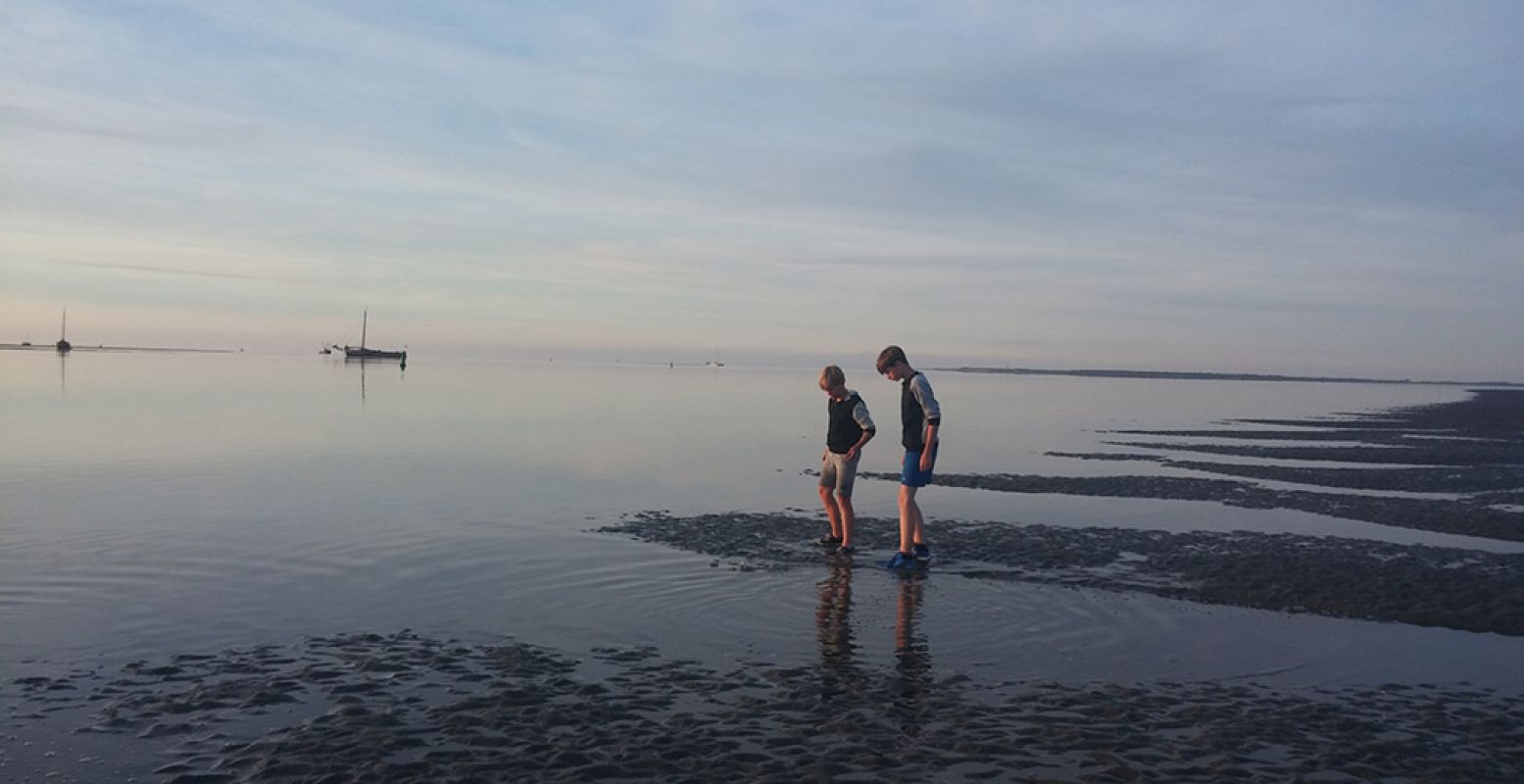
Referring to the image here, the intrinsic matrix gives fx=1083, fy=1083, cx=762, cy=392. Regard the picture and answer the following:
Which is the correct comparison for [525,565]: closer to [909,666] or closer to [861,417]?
[861,417]

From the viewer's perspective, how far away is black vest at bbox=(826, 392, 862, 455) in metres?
15.5

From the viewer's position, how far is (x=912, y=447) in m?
14.5

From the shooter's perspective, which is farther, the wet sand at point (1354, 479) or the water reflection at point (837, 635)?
the wet sand at point (1354, 479)

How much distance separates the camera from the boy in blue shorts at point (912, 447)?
46.3 ft

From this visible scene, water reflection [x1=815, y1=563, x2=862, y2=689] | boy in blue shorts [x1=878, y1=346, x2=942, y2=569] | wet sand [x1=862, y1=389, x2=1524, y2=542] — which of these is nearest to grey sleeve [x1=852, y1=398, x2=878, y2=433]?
boy in blue shorts [x1=878, y1=346, x2=942, y2=569]

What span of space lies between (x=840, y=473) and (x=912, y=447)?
148 cm

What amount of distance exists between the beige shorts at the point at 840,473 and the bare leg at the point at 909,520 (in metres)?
1.02

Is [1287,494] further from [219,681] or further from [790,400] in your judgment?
[790,400]

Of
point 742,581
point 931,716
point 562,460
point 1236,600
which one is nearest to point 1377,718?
point 931,716

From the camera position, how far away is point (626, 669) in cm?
941

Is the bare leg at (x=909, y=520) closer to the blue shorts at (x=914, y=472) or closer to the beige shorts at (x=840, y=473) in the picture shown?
the blue shorts at (x=914, y=472)

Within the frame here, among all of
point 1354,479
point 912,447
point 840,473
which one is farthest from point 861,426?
point 1354,479

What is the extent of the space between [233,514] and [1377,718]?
678 inches

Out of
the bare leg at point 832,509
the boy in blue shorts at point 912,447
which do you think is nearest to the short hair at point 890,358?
the boy in blue shorts at point 912,447
